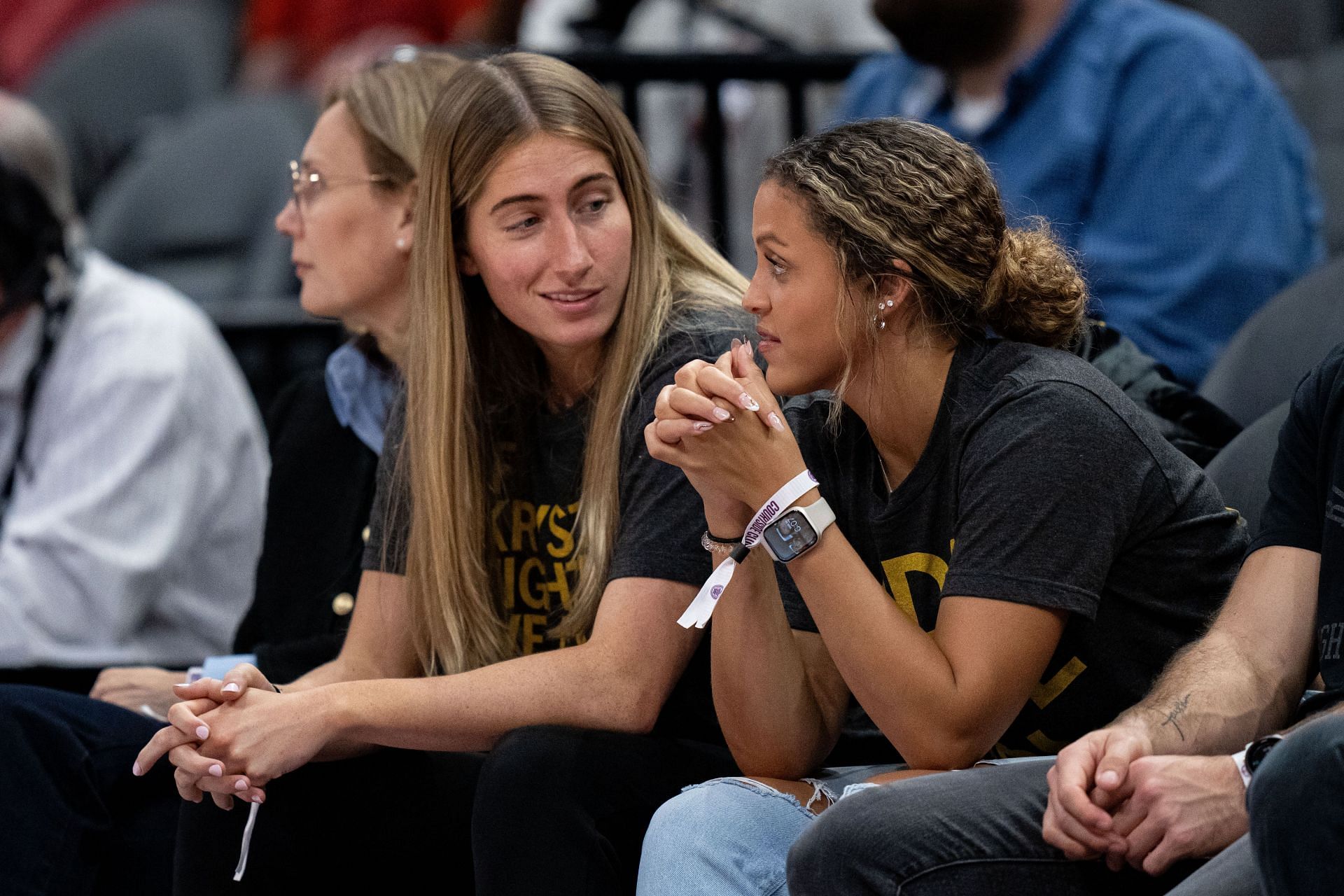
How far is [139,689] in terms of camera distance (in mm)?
2367

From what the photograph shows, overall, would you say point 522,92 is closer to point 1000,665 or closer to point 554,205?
point 554,205

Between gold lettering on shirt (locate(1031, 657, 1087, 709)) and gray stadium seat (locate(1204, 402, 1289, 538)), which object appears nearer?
gold lettering on shirt (locate(1031, 657, 1087, 709))

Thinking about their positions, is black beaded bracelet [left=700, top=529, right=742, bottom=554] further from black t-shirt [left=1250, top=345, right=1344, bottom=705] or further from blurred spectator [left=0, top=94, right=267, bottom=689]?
blurred spectator [left=0, top=94, right=267, bottom=689]

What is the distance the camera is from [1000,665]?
5.15 feet

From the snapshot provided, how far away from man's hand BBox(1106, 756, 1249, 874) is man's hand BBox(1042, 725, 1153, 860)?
0.5 inches

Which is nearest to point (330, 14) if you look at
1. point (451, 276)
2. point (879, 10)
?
point (879, 10)

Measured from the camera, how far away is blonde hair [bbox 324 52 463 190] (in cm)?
238

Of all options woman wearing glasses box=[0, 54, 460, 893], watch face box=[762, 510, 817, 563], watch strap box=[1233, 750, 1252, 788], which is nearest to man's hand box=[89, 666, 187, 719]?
woman wearing glasses box=[0, 54, 460, 893]

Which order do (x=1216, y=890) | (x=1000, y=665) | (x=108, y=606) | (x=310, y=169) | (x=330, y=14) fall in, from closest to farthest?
(x=1216, y=890), (x=1000, y=665), (x=310, y=169), (x=108, y=606), (x=330, y=14)

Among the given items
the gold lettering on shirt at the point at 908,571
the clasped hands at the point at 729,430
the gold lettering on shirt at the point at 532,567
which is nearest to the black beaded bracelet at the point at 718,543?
the clasped hands at the point at 729,430

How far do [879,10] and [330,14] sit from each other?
2.80m

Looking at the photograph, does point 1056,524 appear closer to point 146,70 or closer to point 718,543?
point 718,543

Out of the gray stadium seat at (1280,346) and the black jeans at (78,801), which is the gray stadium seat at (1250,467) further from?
the black jeans at (78,801)

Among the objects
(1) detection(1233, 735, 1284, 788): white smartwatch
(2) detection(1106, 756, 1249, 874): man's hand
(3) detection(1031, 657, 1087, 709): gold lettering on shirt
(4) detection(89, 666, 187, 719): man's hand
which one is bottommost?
(4) detection(89, 666, 187, 719): man's hand
